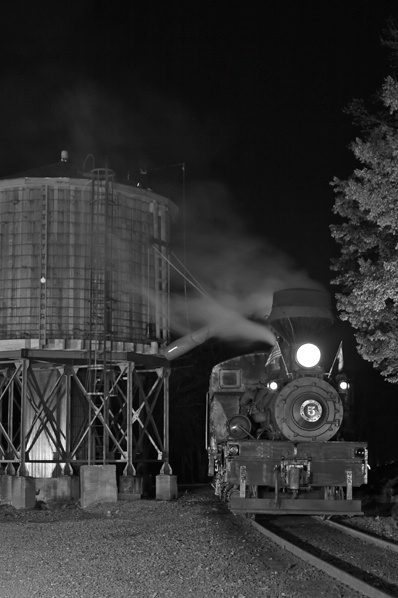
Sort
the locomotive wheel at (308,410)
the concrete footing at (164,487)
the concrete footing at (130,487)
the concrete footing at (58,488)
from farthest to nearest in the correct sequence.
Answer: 1. the concrete footing at (164,487)
2. the concrete footing at (58,488)
3. the concrete footing at (130,487)
4. the locomotive wheel at (308,410)

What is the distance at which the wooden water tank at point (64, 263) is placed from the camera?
82.2ft

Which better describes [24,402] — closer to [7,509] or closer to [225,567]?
[7,509]

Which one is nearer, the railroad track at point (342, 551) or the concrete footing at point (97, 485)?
the railroad track at point (342, 551)

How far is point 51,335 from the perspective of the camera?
82.0ft

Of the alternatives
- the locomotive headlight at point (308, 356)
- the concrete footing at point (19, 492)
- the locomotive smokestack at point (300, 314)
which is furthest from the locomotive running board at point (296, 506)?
the concrete footing at point (19, 492)

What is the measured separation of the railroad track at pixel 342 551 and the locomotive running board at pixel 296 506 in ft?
0.78

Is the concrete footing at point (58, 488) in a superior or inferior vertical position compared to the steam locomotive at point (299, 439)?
inferior

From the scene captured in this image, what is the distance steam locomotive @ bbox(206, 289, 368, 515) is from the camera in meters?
14.9

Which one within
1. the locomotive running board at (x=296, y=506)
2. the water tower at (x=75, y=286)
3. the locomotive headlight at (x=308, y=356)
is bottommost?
the locomotive running board at (x=296, y=506)

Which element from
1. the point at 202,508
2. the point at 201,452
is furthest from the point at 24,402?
the point at 201,452

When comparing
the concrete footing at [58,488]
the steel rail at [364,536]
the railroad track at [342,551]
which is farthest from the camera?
the concrete footing at [58,488]

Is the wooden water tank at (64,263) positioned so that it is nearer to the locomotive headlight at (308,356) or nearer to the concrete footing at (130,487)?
the concrete footing at (130,487)

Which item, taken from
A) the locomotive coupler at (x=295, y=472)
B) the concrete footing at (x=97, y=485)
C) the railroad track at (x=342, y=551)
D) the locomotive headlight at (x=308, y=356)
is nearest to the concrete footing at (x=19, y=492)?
the concrete footing at (x=97, y=485)

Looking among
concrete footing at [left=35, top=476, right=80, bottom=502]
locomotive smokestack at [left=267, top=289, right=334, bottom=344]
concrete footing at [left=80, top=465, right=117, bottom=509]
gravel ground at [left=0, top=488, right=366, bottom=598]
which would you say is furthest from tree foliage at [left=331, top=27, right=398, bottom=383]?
concrete footing at [left=35, top=476, right=80, bottom=502]
